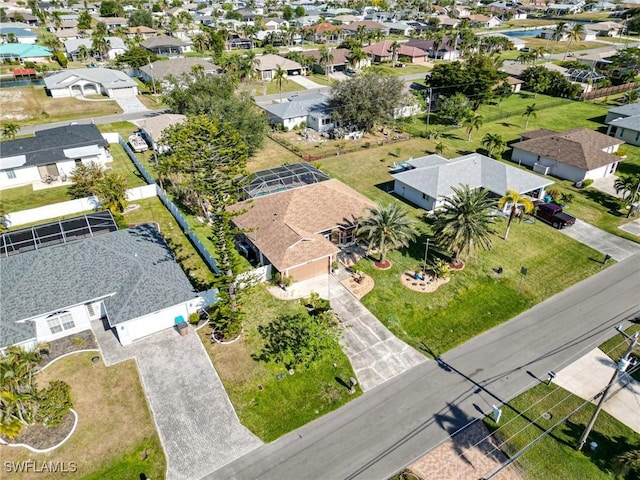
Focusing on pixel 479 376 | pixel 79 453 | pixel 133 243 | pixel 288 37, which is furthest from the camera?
pixel 288 37

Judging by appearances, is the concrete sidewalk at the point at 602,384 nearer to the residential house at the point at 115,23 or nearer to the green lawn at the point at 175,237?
the green lawn at the point at 175,237

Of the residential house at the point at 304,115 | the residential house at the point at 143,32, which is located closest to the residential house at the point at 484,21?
the residential house at the point at 143,32

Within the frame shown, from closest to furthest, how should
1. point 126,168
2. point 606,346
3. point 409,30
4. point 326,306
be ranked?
point 606,346, point 326,306, point 126,168, point 409,30

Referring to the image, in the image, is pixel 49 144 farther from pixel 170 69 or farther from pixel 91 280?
pixel 170 69

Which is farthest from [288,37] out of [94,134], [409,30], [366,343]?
[366,343]

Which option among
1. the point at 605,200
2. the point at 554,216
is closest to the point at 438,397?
the point at 554,216

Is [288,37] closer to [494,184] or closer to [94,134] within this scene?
[94,134]

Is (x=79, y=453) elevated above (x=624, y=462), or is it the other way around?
(x=624, y=462)
